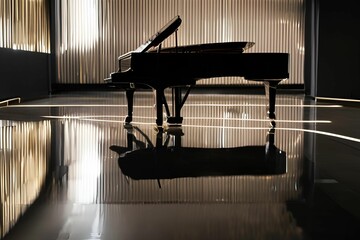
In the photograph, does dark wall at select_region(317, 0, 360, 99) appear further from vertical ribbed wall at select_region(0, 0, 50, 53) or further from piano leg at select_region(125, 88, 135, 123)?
vertical ribbed wall at select_region(0, 0, 50, 53)

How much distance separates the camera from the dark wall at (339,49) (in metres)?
9.71

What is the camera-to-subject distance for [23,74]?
32.8 feet

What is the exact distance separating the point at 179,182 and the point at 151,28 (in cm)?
1097

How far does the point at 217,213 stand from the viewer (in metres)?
2.17

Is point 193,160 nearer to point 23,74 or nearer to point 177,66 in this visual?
point 177,66

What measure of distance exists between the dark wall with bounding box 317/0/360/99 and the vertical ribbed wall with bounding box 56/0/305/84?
3334 mm

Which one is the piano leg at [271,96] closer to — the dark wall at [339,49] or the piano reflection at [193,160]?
the piano reflection at [193,160]

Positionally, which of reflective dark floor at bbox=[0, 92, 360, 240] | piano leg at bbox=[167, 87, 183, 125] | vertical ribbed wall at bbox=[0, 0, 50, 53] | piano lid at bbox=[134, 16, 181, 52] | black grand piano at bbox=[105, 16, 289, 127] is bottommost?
reflective dark floor at bbox=[0, 92, 360, 240]

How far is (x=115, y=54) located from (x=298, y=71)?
4.68m

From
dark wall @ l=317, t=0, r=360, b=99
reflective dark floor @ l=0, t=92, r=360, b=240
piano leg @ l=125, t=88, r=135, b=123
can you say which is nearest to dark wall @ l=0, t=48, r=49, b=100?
piano leg @ l=125, t=88, r=135, b=123

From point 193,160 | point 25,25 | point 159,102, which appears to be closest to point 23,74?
point 25,25

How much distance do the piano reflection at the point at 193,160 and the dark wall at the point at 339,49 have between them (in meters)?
5.98

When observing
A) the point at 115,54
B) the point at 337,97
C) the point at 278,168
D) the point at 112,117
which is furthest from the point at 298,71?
the point at 278,168

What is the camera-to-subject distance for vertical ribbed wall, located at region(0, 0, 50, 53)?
27.5ft
